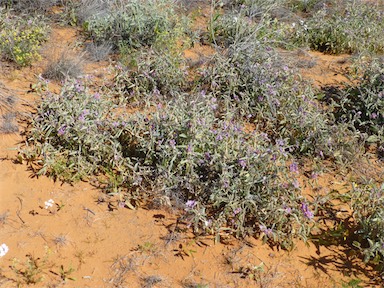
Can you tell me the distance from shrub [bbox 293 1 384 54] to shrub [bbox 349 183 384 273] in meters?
3.08

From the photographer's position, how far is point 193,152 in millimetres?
4145

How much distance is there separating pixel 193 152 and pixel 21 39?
9.49ft

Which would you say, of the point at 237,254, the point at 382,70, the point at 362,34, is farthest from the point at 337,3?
the point at 237,254

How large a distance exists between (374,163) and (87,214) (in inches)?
113

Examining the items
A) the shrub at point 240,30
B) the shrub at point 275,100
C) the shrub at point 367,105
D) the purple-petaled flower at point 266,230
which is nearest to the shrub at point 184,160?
the purple-petaled flower at point 266,230

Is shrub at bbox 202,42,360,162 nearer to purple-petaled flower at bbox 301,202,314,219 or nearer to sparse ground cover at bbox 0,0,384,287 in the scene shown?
sparse ground cover at bbox 0,0,384,287

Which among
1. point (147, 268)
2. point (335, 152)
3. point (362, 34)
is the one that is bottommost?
point (147, 268)

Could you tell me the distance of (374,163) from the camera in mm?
4812

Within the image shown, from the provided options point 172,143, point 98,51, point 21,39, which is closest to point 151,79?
point 98,51

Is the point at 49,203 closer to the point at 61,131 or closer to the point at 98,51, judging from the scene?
the point at 61,131

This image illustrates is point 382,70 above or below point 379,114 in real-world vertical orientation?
above

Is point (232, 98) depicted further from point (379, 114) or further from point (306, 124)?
point (379, 114)

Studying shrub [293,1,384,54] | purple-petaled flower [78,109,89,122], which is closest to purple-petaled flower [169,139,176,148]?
purple-petaled flower [78,109,89,122]

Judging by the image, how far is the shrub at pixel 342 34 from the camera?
264 inches
